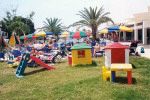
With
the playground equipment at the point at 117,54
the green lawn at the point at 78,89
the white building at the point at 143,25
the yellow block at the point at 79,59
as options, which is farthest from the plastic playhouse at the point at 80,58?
the white building at the point at 143,25

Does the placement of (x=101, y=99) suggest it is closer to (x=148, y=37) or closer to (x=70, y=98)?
(x=70, y=98)

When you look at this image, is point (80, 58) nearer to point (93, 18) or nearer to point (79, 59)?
point (79, 59)

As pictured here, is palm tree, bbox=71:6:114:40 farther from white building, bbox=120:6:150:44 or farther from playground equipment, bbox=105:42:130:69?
playground equipment, bbox=105:42:130:69

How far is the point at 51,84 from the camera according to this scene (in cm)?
555

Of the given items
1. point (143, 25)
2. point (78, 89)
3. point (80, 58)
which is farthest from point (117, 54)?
point (143, 25)

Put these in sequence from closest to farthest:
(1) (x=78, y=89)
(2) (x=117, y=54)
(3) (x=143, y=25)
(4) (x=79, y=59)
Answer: (1) (x=78, y=89), (2) (x=117, y=54), (4) (x=79, y=59), (3) (x=143, y=25)

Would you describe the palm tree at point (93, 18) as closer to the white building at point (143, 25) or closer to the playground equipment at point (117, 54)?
the white building at point (143, 25)

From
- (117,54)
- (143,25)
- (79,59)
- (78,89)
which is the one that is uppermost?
(143,25)

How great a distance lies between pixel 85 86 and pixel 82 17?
60.8ft

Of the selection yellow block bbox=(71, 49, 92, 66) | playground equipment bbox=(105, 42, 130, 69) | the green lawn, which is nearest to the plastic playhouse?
yellow block bbox=(71, 49, 92, 66)

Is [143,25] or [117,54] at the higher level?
[143,25]

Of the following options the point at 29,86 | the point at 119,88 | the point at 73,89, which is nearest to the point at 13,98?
the point at 29,86

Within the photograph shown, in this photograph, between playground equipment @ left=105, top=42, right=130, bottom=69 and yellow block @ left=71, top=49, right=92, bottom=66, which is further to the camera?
yellow block @ left=71, top=49, right=92, bottom=66

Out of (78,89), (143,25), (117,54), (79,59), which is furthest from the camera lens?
(143,25)
